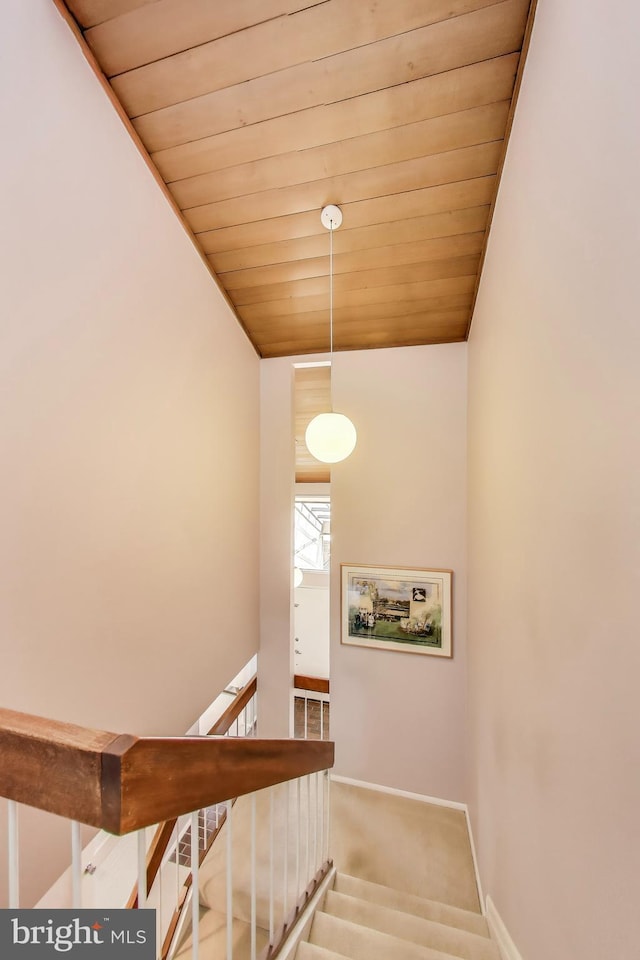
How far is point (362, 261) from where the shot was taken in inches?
93.8

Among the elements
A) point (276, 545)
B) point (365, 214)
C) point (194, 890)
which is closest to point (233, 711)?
point (276, 545)

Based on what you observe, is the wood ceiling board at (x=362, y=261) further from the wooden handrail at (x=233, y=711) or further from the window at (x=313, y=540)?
the window at (x=313, y=540)

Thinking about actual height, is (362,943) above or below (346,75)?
below

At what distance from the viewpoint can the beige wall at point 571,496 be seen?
69cm

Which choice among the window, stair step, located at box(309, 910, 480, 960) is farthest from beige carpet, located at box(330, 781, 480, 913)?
the window

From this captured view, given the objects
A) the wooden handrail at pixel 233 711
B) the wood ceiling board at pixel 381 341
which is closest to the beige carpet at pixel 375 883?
the wooden handrail at pixel 233 711

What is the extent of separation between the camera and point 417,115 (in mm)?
1690

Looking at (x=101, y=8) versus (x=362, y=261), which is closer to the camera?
(x=101, y=8)

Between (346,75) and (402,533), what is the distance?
255 centimetres

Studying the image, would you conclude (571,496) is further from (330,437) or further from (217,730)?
(217,730)

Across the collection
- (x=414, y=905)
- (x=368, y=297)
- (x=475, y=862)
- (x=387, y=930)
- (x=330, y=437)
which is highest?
(x=368, y=297)

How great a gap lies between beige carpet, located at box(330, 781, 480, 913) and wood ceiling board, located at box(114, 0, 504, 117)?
4221 mm

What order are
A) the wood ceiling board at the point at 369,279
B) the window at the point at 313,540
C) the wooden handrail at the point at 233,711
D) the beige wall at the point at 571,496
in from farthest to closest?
the window at the point at 313,540 → the wooden handrail at the point at 233,711 → the wood ceiling board at the point at 369,279 → the beige wall at the point at 571,496

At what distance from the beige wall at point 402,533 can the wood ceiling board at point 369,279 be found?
65cm
